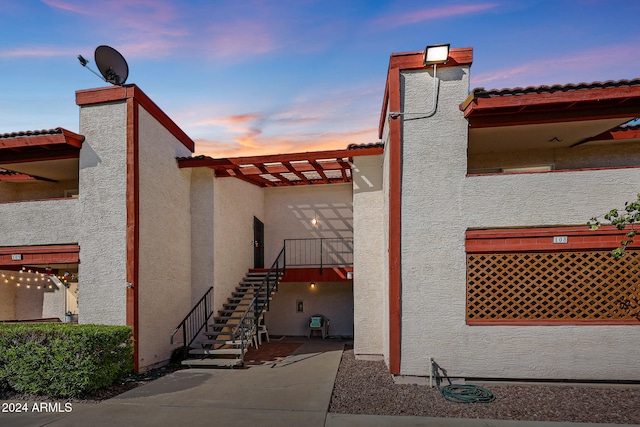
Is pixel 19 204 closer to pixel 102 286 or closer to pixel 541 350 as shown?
pixel 102 286

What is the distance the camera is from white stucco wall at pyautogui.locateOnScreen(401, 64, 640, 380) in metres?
6.68

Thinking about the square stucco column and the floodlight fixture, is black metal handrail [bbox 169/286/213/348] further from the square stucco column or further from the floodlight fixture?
the floodlight fixture

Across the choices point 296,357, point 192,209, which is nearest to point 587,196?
point 296,357

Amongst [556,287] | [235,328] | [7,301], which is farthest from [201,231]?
[556,287]

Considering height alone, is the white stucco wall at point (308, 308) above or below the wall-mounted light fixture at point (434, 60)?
below

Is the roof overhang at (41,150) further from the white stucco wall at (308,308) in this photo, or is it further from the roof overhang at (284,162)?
the white stucco wall at (308,308)

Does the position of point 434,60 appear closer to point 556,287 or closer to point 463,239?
point 463,239

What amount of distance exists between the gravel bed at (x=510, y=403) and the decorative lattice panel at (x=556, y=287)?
4.08 feet

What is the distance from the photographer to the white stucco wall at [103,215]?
8156 mm

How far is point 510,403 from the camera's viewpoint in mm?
5961

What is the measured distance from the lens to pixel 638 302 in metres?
6.71

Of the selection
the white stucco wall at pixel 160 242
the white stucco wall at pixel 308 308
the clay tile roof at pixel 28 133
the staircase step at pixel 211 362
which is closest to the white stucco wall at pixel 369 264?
the staircase step at pixel 211 362

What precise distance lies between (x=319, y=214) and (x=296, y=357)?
541 centimetres

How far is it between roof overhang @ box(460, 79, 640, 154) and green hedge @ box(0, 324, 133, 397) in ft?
27.4
